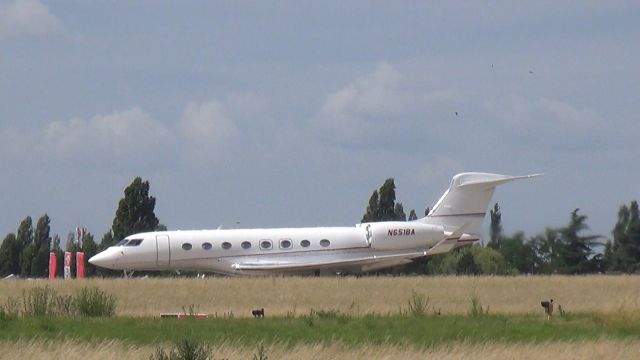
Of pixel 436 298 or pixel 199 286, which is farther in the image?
pixel 199 286

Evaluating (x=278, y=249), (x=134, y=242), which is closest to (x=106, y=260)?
(x=134, y=242)

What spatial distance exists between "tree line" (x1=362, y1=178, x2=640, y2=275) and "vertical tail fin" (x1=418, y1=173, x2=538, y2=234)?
119cm

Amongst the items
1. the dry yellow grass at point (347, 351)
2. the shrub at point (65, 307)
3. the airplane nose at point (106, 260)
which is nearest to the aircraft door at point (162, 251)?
the airplane nose at point (106, 260)

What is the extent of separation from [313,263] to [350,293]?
1183 centimetres

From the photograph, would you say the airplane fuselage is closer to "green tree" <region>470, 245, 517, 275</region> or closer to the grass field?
"green tree" <region>470, 245, 517, 275</region>

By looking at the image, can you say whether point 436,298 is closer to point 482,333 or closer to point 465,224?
point 482,333

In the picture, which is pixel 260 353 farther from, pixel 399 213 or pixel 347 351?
pixel 399 213

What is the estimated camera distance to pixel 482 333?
2167cm

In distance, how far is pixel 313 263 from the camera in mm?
49656

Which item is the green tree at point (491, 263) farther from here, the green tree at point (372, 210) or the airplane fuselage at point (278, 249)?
the green tree at point (372, 210)

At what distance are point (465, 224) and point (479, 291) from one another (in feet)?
45.9

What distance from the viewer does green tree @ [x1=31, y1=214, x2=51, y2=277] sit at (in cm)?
7581

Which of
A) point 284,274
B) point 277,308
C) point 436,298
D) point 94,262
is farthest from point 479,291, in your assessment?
point 94,262

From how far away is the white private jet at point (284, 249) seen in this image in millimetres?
49188
